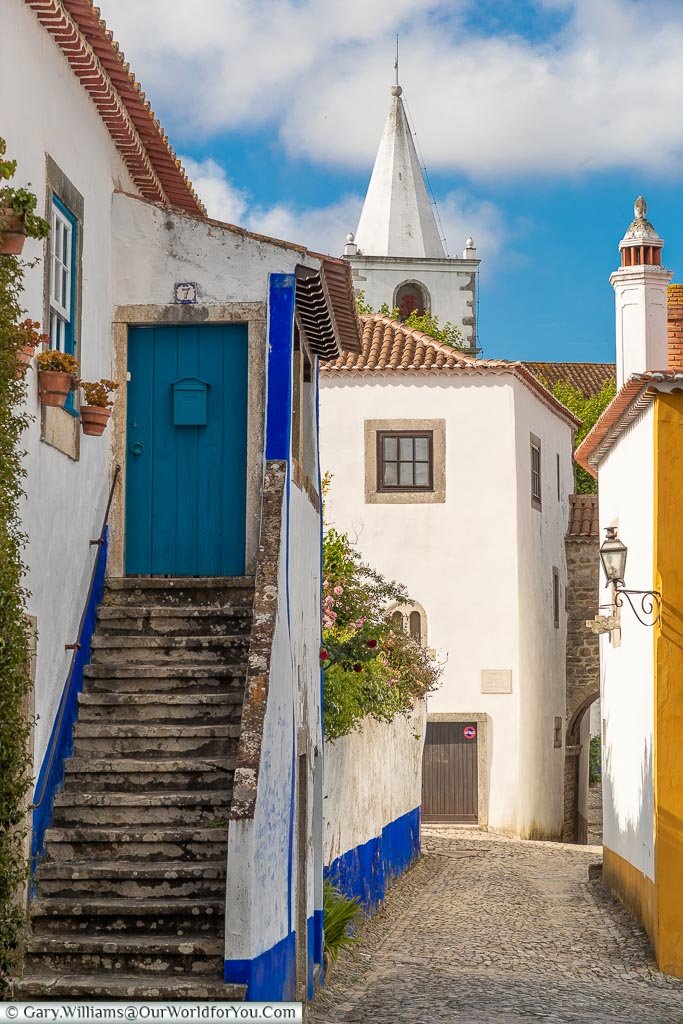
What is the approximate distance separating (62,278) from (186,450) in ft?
6.37

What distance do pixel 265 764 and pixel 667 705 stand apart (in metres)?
5.62

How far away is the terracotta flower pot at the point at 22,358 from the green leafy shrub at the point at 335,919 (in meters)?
6.43

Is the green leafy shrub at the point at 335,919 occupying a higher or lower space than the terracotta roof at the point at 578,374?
lower

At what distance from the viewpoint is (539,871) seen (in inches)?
808

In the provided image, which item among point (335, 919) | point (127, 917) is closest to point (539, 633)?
point (335, 919)

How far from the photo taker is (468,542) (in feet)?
85.8

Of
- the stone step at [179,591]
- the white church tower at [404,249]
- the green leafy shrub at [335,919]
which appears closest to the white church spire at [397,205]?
the white church tower at [404,249]

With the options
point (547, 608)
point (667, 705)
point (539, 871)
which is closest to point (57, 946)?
point (667, 705)

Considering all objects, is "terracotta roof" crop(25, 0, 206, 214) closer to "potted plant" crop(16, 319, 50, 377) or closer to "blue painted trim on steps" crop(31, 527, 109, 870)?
"potted plant" crop(16, 319, 50, 377)

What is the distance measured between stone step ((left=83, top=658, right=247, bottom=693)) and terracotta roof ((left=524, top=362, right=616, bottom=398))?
31811 mm

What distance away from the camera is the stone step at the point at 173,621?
34.9 feet

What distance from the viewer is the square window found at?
26.3 metres

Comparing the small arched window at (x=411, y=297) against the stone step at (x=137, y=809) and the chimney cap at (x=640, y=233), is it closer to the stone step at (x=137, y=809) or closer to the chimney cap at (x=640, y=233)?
the chimney cap at (x=640, y=233)

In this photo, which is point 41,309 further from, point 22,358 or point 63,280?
point 22,358
